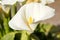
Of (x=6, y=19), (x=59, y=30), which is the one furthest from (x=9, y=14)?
(x=59, y=30)

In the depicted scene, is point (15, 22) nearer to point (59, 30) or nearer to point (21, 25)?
point (21, 25)

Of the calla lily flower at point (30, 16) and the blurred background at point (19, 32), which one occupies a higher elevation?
the calla lily flower at point (30, 16)

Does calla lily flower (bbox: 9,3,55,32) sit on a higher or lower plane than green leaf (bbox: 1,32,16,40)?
higher

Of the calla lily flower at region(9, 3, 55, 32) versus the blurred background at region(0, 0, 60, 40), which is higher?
the calla lily flower at region(9, 3, 55, 32)

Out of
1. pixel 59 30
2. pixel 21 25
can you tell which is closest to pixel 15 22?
pixel 21 25

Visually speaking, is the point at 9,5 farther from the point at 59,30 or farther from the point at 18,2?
the point at 59,30

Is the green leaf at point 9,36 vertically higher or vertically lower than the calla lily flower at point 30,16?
lower
